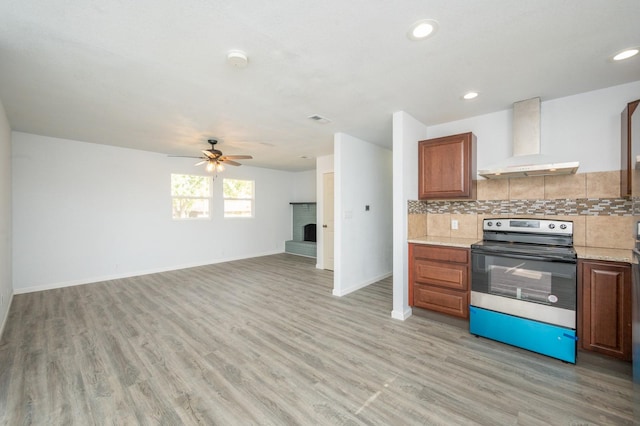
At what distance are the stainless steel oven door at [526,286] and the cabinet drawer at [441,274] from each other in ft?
0.40

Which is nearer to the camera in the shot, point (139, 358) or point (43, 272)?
point (139, 358)

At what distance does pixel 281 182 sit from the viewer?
8.14 m

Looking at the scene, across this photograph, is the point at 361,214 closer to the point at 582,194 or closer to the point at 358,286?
the point at 358,286

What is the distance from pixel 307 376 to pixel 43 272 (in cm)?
508

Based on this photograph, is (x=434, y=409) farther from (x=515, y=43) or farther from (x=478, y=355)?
(x=515, y=43)

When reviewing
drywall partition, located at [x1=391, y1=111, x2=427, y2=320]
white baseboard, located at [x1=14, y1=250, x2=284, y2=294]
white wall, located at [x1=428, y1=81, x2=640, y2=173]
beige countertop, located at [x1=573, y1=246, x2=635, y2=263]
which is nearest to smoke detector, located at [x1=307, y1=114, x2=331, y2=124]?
drywall partition, located at [x1=391, y1=111, x2=427, y2=320]

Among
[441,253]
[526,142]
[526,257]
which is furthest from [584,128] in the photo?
[441,253]

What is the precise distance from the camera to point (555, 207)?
2.83 meters

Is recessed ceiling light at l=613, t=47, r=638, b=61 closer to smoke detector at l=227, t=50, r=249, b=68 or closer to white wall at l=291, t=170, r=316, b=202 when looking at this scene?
smoke detector at l=227, t=50, r=249, b=68

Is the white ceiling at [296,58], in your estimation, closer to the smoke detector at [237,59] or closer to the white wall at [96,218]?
the smoke detector at [237,59]

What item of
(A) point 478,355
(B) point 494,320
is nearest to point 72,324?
(A) point 478,355

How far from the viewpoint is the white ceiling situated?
1.59 metres

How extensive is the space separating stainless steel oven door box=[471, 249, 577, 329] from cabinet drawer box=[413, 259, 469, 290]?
12 cm

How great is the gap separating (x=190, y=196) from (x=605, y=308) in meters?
6.88
